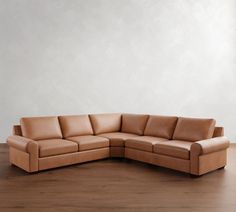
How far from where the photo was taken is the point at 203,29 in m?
6.03

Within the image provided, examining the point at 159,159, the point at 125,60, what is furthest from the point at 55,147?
the point at 125,60

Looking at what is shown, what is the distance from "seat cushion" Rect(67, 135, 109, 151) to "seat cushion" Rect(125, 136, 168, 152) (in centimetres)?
40

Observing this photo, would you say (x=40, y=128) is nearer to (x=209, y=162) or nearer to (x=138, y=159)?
(x=138, y=159)

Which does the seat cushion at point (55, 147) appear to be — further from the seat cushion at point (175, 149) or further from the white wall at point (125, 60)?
the white wall at point (125, 60)

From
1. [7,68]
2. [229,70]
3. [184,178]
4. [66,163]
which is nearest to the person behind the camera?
[184,178]

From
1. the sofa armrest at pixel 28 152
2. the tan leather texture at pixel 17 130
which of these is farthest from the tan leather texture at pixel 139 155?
the tan leather texture at pixel 17 130

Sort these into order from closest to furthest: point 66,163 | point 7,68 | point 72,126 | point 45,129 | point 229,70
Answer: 1. point 66,163
2. point 45,129
3. point 72,126
4. point 7,68
5. point 229,70

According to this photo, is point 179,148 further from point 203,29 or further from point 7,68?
point 7,68

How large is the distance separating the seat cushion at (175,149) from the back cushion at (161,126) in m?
0.46

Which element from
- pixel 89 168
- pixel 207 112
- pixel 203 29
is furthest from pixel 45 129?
pixel 203 29

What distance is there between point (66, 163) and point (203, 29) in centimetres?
429

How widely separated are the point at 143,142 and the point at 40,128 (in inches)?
67.0

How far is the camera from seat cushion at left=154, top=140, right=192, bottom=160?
145 inches

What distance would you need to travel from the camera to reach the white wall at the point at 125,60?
5.81m
